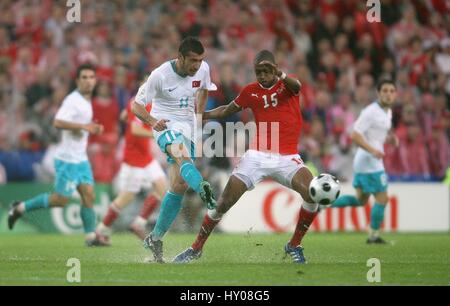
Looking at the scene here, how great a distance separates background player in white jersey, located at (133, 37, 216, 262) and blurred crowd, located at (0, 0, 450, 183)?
278 inches

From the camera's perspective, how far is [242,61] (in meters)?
19.8

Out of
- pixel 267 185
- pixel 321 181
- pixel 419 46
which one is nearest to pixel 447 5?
pixel 419 46

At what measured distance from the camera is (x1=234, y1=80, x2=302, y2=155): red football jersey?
1120 cm

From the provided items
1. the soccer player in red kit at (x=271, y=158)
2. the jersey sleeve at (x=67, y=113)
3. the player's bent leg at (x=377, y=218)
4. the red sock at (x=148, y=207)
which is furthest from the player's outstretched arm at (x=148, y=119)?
the player's bent leg at (x=377, y=218)

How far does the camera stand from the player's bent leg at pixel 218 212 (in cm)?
1109

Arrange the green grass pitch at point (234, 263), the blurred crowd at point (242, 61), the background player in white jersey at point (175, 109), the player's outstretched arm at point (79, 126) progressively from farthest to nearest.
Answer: the blurred crowd at point (242, 61), the player's outstretched arm at point (79, 126), the background player in white jersey at point (175, 109), the green grass pitch at point (234, 263)

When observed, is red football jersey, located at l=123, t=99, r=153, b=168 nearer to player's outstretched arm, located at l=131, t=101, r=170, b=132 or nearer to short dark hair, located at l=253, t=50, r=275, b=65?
player's outstretched arm, located at l=131, t=101, r=170, b=132

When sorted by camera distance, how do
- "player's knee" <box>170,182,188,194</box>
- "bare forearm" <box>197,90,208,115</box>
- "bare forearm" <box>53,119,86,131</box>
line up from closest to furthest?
"player's knee" <box>170,182,188,194</box>, "bare forearm" <box>197,90,208,115</box>, "bare forearm" <box>53,119,86,131</box>

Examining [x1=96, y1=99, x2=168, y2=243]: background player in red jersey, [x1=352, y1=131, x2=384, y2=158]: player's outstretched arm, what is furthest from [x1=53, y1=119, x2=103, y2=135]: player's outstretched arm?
[x1=352, y1=131, x2=384, y2=158]: player's outstretched arm

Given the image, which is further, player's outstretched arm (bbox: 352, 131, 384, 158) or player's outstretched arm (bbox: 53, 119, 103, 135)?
player's outstretched arm (bbox: 352, 131, 384, 158)

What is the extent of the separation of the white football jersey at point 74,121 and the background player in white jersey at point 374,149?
394 centimetres

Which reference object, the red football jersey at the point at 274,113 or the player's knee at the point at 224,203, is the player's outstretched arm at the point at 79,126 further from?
the player's knee at the point at 224,203

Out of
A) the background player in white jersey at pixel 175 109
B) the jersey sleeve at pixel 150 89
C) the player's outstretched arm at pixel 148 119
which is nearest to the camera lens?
the player's outstretched arm at pixel 148 119

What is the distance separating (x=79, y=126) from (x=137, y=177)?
66.7 inches
